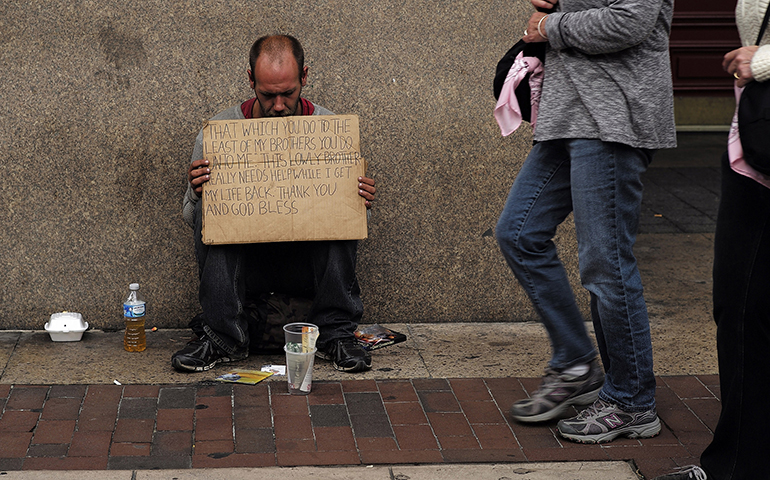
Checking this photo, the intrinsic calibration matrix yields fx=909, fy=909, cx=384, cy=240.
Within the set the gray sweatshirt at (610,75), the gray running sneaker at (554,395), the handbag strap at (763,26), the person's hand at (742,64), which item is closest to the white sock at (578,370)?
the gray running sneaker at (554,395)

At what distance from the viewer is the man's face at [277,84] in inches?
141

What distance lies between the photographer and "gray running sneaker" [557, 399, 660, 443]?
3041 mm

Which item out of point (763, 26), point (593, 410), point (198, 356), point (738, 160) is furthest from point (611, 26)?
point (198, 356)

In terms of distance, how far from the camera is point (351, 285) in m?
3.79

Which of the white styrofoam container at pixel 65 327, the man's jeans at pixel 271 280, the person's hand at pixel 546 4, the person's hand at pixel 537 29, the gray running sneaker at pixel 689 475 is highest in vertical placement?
the person's hand at pixel 546 4

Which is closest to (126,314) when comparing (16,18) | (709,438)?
(16,18)

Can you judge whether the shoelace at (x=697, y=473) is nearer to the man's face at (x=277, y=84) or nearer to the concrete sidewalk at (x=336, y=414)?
the concrete sidewalk at (x=336, y=414)

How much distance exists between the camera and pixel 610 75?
284 centimetres

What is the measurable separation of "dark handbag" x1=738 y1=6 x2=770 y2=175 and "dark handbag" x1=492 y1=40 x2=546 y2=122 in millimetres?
819

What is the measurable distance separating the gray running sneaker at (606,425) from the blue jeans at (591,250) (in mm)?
32

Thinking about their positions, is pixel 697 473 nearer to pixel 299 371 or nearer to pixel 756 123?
pixel 756 123

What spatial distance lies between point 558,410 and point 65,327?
2153 millimetres

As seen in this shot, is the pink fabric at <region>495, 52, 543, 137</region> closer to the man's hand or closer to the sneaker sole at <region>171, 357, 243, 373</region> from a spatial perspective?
the man's hand

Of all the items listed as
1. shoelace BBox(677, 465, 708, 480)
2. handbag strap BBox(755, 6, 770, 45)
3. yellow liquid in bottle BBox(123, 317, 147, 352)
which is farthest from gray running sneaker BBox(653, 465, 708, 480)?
yellow liquid in bottle BBox(123, 317, 147, 352)
